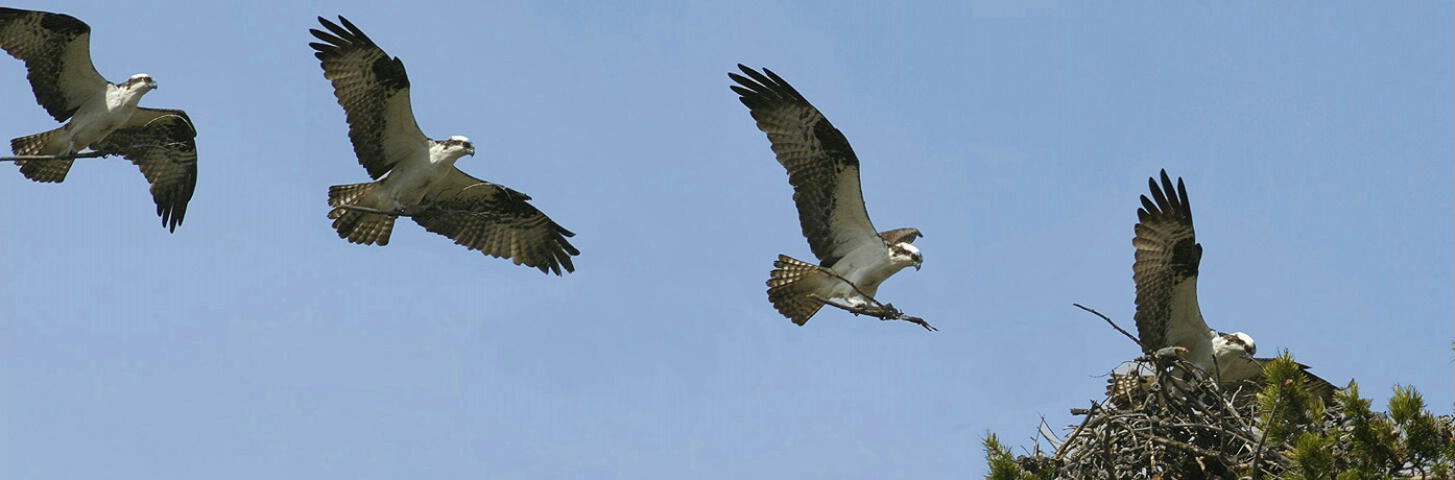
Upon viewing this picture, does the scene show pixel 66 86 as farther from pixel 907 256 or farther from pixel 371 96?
pixel 907 256

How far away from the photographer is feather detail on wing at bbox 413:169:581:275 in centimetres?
1427

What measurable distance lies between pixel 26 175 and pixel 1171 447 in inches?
375

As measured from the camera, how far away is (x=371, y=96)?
1323 centimetres

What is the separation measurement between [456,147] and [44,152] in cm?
357

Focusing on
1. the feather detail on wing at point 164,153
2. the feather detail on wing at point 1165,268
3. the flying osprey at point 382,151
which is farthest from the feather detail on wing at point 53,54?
the feather detail on wing at point 1165,268

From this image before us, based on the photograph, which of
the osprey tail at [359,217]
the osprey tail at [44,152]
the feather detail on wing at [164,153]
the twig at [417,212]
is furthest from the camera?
the feather detail on wing at [164,153]

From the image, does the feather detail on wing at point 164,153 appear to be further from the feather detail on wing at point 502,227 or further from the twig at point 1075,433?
the twig at point 1075,433

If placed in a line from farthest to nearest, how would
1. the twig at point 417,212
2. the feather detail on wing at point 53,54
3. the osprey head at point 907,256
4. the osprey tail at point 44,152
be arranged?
the osprey tail at point 44,152 < the feather detail on wing at point 53,54 < the twig at point 417,212 < the osprey head at point 907,256

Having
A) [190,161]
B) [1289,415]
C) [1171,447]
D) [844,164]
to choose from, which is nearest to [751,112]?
[844,164]

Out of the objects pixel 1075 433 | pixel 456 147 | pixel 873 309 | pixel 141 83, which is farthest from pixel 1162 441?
pixel 141 83

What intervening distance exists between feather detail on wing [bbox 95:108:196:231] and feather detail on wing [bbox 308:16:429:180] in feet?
7.72

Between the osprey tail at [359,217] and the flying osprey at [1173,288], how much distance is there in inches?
218

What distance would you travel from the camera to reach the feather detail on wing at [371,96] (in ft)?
43.0

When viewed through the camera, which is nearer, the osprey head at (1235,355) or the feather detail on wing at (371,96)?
the osprey head at (1235,355)
